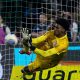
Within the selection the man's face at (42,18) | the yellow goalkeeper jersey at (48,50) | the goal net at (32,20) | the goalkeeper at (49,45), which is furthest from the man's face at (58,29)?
the man's face at (42,18)

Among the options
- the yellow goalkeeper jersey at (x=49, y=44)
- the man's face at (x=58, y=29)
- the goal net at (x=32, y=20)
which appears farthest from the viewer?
the goal net at (x=32, y=20)

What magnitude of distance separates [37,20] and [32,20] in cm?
10

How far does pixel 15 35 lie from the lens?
34.2 ft

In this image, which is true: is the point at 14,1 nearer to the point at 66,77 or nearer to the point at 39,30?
the point at 39,30

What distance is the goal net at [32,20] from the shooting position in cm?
1048

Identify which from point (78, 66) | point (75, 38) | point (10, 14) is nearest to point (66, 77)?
point (78, 66)

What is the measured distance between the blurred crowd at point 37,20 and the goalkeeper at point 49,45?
1.05 metres

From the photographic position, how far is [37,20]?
10695mm

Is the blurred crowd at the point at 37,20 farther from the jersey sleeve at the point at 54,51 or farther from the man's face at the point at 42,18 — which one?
→ the jersey sleeve at the point at 54,51

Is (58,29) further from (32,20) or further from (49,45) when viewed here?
(32,20)

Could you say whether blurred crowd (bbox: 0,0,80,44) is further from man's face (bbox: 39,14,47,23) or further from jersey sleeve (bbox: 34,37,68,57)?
jersey sleeve (bbox: 34,37,68,57)

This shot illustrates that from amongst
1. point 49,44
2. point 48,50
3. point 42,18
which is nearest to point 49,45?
point 49,44

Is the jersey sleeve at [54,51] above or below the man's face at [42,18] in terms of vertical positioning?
below

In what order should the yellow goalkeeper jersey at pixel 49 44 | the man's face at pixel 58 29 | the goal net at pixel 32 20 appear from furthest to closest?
the goal net at pixel 32 20
the yellow goalkeeper jersey at pixel 49 44
the man's face at pixel 58 29
